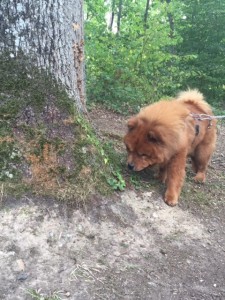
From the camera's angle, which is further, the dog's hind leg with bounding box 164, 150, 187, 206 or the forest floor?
the dog's hind leg with bounding box 164, 150, 187, 206

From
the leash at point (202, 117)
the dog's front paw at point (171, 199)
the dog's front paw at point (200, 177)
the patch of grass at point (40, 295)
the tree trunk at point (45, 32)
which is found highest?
the tree trunk at point (45, 32)

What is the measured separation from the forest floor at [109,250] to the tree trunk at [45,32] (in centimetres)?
133

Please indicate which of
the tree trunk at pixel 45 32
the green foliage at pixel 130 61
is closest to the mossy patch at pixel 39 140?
the tree trunk at pixel 45 32

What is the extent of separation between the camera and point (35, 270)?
2.84 meters

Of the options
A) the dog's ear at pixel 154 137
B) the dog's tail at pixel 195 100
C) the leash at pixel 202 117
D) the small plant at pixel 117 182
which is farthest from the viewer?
the dog's tail at pixel 195 100

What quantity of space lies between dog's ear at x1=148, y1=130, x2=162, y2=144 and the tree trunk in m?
0.97

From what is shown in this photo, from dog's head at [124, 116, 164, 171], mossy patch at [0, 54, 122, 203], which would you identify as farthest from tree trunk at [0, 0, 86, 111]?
dog's head at [124, 116, 164, 171]

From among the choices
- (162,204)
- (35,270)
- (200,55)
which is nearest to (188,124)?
(162,204)

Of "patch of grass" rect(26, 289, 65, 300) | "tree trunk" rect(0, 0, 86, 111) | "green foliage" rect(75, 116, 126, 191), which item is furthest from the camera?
"green foliage" rect(75, 116, 126, 191)

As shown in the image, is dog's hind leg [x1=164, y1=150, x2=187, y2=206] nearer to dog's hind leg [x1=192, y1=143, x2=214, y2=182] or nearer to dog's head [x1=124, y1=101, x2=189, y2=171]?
dog's head [x1=124, y1=101, x2=189, y2=171]

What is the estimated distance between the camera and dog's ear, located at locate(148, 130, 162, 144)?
158 inches

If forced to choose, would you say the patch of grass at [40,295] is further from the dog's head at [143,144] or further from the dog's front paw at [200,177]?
the dog's front paw at [200,177]

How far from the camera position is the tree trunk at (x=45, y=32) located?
11.0 feet

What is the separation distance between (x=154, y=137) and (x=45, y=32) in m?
1.62
